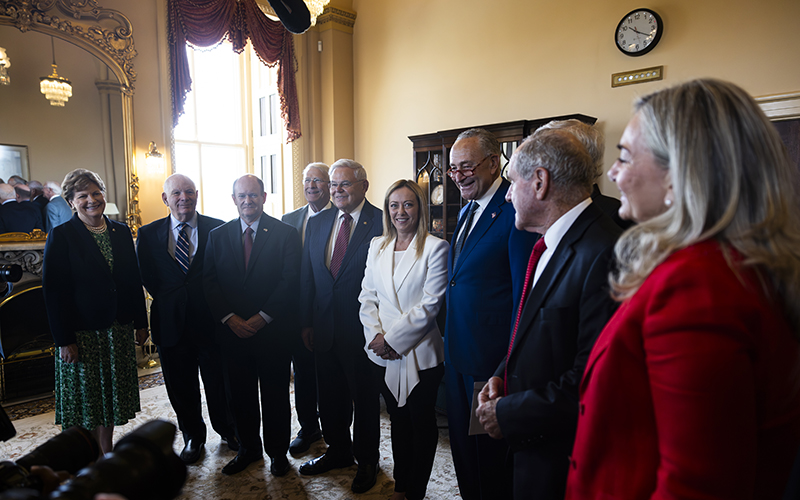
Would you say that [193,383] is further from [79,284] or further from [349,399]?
[349,399]

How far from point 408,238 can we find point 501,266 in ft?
1.96

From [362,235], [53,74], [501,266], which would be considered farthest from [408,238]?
[53,74]

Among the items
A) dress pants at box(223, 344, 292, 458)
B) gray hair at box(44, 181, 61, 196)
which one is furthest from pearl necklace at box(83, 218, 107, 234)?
gray hair at box(44, 181, 61, 196)

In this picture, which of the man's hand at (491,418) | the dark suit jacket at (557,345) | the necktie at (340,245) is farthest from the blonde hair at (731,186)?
the necktie at (340,245)

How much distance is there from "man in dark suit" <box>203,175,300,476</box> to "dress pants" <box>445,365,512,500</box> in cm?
114

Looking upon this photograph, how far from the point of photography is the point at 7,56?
14.3 ft

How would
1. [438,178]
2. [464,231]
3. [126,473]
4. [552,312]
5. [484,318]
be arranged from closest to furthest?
[126,473] < [552,312] < [484,318] < [464,231] < [438,178]

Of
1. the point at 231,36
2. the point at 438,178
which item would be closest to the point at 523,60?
the point at 438,178

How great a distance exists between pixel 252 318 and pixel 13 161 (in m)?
3.40

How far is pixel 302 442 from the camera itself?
3.01 m

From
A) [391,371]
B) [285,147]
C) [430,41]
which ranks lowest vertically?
[391,371]

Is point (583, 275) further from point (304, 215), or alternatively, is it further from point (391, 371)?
point (304, 215)

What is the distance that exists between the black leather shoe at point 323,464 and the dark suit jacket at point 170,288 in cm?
100

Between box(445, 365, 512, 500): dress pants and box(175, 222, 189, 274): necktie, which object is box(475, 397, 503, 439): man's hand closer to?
box(445, 365, 512, 500): dress pants
